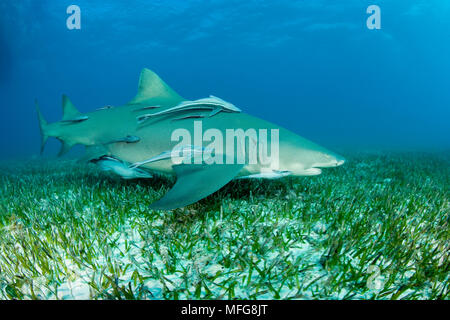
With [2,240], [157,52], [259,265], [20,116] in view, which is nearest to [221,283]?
[259,265]

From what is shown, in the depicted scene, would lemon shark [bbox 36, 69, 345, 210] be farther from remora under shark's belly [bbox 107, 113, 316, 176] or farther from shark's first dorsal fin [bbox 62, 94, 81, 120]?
shark's first dorsal fin [bbox 62, 94, 81, 120]

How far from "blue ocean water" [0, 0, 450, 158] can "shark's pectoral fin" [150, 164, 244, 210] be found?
2241cm

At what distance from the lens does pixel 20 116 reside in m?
135

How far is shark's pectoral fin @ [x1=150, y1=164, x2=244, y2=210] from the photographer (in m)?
1.76

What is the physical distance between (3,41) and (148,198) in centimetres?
5409

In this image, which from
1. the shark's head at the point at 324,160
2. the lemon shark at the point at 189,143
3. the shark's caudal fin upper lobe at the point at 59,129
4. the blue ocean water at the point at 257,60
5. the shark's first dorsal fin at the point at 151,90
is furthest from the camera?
the blue ocean water at the point at 257,60

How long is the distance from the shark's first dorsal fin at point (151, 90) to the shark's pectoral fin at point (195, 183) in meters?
1.91

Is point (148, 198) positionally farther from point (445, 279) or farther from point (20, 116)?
point (20, 116)

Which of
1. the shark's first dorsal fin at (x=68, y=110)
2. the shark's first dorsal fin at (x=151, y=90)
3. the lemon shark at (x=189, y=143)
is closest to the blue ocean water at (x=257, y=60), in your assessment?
the shark's first dorsal fin at (x=151, y=90)

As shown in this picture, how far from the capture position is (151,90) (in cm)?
391

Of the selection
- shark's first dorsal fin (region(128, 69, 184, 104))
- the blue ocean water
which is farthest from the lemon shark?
A: the blue ocean water

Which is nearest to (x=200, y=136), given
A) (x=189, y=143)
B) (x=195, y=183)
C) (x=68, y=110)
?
(x=189, y=143)

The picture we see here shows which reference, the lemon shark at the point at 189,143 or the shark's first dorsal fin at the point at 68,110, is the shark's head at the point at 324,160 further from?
the shark's first dorsal fin at the point at 68,110

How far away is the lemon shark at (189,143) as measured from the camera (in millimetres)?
2297
